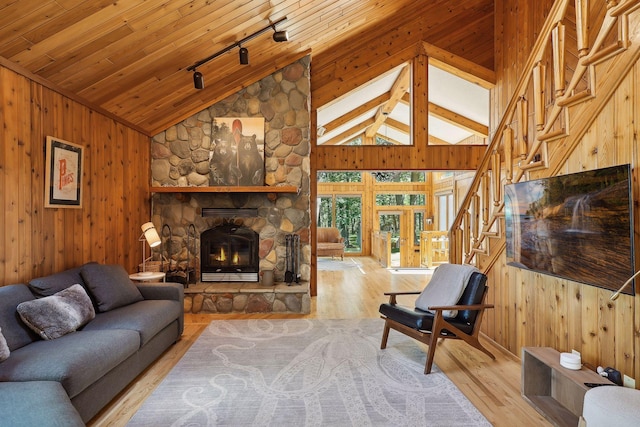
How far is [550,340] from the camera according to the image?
297cm

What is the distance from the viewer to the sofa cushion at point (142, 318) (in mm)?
2986

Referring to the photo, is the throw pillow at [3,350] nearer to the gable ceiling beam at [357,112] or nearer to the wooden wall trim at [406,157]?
the wooden wall trim at [406,157]

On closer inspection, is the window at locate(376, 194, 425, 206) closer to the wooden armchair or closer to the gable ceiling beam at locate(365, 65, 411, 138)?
the gable ceiling beam at locate(365, 65, 411, 138)

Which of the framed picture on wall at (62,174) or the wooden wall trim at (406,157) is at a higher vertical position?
the wooden wall trim at (406,157)

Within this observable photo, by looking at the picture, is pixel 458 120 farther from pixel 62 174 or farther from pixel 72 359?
pixel 72 359

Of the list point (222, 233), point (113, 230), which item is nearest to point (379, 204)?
point (222, 233)

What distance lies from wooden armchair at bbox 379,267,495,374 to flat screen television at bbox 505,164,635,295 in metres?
0.43

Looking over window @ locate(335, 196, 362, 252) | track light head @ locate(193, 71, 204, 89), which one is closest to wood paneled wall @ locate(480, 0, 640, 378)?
track light head @ locate(193, 71, 204, 89)

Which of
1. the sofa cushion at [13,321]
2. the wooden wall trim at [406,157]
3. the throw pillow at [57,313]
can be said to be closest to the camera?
the sofa cushion at [13,321]

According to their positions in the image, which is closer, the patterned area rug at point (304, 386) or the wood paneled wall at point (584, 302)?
the wood paneled wall at point (584, 302)

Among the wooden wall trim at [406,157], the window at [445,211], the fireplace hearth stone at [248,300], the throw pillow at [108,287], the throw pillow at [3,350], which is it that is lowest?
the fireplace hearth stone at [248,300]

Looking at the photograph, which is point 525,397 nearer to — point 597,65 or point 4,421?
point 597,65

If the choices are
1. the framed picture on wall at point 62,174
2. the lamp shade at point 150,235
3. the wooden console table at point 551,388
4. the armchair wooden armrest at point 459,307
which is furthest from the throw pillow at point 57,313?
the wooden console table at point 551,388

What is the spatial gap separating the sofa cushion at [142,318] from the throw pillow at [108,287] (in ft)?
0.26
